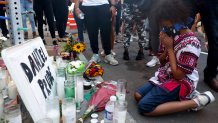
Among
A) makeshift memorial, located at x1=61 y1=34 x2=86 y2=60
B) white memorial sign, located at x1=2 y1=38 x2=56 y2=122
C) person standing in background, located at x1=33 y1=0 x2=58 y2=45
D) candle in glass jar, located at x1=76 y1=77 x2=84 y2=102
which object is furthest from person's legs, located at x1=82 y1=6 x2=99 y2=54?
white memorial sign, located at x1=2 y1=38 x2=56 y2=122

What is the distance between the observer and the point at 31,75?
157cm

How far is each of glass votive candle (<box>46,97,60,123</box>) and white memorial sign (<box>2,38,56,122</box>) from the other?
0.03 metres

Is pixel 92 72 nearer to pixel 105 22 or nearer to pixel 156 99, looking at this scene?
pixel 156 99

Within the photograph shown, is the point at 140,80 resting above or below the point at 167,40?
below

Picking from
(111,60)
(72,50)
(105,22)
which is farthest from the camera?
(111,60)

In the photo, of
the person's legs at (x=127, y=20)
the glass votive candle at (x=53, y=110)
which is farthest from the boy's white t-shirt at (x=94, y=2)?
the glass votive candle at (x=53, y=110)

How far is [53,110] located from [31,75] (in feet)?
0.89

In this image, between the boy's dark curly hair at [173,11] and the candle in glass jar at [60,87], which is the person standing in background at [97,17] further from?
the candle in glass jar at [60,87]

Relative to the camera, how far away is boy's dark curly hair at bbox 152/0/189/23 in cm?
210

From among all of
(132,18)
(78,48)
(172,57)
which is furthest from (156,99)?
(132,18)

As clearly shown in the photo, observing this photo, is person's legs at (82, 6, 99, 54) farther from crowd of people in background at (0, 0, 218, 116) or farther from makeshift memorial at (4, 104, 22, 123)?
makeshift memorial at (4, 104, 22, 123)

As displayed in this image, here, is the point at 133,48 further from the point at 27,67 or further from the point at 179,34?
the point at 27,67

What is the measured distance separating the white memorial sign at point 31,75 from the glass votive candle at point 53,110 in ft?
0.09

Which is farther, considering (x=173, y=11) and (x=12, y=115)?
(x=173, y=11)
